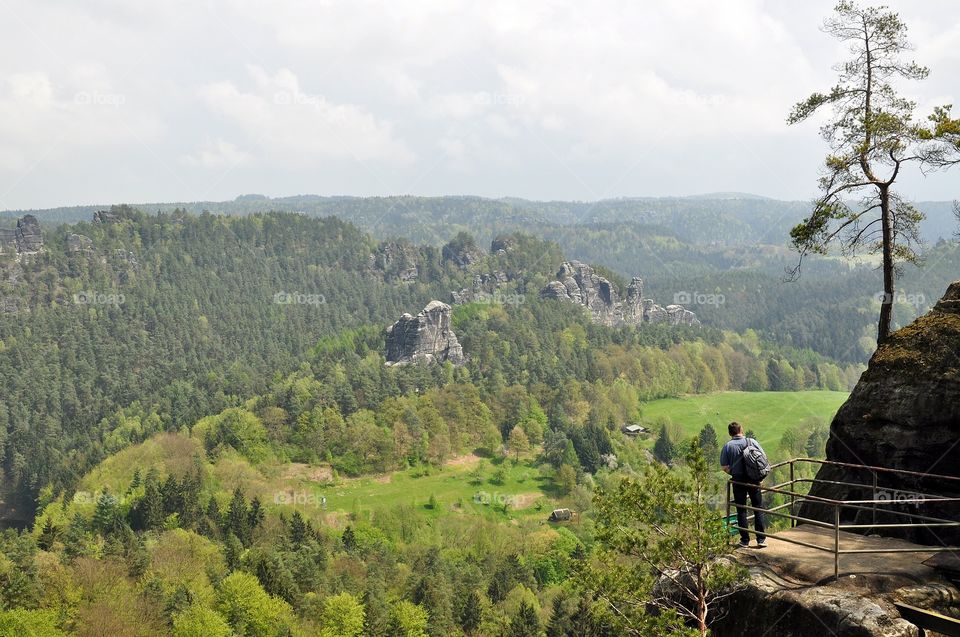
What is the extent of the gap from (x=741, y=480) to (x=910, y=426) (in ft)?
23.0

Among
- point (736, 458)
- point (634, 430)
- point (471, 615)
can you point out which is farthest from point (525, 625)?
point (634, 430)

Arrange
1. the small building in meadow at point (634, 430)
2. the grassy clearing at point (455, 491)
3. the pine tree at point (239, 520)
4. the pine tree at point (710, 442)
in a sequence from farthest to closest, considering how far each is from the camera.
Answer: the small building in meadow at point (634, 430) → the pine tree at point (710, 442) → the grassy clearing at point (455, 491) → the pine tree at point (239, 520)

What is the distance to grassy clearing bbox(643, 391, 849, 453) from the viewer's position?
154 m

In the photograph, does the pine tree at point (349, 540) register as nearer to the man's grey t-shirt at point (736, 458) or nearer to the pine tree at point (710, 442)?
the pine tree at point (710, 442)

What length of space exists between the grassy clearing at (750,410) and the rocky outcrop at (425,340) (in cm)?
5144

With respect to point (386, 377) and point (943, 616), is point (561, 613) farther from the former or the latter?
point (386, 377)

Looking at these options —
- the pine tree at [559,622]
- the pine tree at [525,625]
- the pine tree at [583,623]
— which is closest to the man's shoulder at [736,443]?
the pine tree at [583,623]

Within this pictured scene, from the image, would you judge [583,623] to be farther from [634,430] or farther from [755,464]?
[634,430]

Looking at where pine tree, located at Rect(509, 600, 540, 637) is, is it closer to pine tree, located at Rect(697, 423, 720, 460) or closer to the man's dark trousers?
the man's dark trousers

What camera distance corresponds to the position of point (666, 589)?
17.8 meters

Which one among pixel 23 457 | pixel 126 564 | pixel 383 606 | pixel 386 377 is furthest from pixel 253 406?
pixel 383 606

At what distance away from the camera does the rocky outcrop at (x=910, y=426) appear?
66.9 feet

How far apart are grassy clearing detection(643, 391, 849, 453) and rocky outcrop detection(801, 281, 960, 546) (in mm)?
126571

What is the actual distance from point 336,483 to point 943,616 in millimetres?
118796
